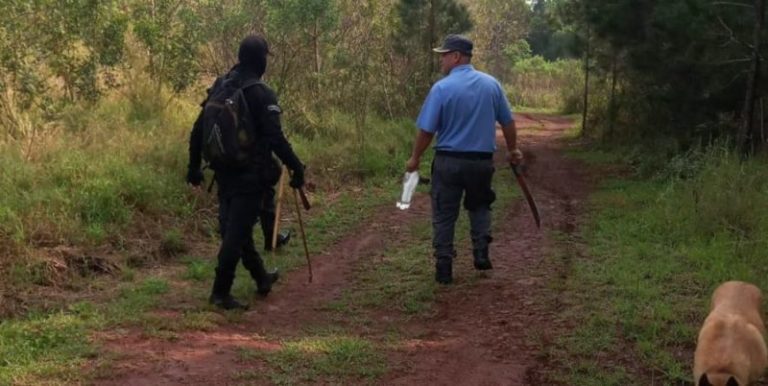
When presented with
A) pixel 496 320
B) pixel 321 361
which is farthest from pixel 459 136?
pixel 321 361

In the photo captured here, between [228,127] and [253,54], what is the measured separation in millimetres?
558

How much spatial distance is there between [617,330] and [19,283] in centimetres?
415

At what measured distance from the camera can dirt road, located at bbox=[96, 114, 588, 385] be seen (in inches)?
181

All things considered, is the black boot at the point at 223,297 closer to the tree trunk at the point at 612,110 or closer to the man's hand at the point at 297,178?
the man's hand at the point at 297,178

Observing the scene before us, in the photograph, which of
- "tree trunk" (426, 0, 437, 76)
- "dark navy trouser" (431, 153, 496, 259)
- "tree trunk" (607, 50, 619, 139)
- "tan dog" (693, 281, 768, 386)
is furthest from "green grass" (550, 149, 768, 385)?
"tree trunk" (426, 0, 437, 76)

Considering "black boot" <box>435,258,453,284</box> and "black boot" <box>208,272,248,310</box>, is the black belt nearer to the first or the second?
"black boot" <box>435,258,453,284</box>

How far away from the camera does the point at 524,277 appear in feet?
22.2

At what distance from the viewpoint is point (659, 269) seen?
666cm

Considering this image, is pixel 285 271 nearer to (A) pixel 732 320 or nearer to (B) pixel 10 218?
(B) pixel 10 218

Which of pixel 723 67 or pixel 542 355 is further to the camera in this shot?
pixel 723 67

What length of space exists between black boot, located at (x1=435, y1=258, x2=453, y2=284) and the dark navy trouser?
34mm

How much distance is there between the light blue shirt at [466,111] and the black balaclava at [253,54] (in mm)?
1411

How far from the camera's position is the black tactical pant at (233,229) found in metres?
5.62

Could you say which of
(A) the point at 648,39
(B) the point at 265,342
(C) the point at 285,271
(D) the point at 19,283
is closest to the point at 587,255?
(C) the point at 285,271
